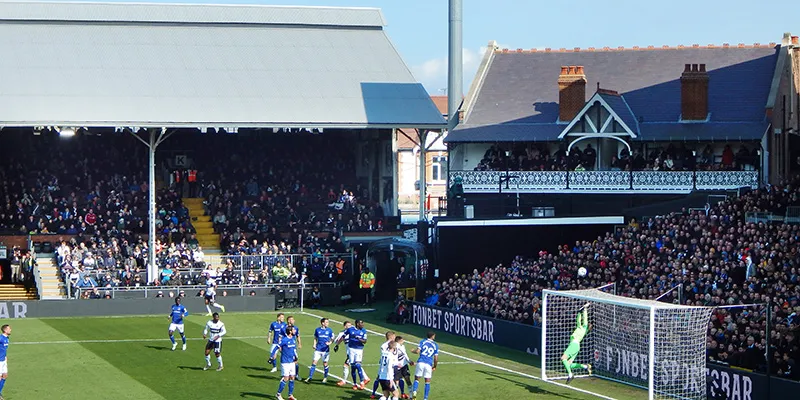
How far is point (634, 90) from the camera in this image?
174 feet

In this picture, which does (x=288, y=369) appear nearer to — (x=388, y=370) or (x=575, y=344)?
(x=388, y=370)

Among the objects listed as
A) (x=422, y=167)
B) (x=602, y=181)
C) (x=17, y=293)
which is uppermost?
(x=422, y=167)

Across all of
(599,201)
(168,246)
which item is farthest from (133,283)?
(599,201)

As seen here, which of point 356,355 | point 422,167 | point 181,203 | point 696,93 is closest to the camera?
point 356,355

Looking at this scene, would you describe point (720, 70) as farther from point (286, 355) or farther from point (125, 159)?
point (286, 355)

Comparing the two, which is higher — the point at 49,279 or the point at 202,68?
the point at 202,68

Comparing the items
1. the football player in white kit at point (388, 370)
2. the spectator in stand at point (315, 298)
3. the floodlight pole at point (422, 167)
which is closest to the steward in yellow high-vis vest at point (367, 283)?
the spectator in stand at point (315, 298)

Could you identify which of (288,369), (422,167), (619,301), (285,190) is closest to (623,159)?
(422,167)

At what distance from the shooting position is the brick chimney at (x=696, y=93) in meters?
49.6

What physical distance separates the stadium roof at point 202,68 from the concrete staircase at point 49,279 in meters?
5.17

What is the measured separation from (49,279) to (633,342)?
2447 cm

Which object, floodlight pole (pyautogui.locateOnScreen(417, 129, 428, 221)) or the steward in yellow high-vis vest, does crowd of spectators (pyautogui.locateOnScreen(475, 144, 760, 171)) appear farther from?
the steward in yellow high-vis vest

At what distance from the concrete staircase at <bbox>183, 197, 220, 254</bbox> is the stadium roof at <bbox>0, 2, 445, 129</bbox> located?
16.1 ft

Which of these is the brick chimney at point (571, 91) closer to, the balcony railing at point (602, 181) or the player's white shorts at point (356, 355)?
the balcony railing at point (602, 181)
